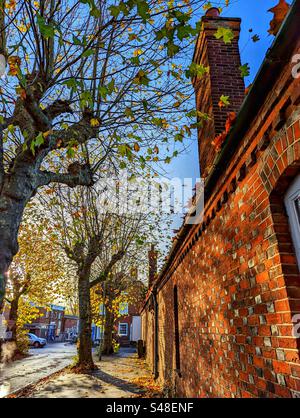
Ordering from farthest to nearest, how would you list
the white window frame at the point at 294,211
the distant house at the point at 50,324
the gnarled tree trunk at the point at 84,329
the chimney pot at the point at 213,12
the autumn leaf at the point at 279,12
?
the distant house at the point at 50,324
the gnarled tree trunk at the point at 84,329
the chimney pot at the point at 213,12
the autumn leaf at the point at 279,12
the white window frame at the point at 294,211

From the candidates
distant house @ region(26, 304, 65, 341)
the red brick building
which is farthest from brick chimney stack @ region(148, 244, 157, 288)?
distant house @ region(26, 304, 65, 341)

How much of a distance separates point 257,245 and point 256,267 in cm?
A: 21

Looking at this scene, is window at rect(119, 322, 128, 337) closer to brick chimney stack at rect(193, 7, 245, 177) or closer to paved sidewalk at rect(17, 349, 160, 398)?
paved sidewalk at rect(17, 349, 160, 398)

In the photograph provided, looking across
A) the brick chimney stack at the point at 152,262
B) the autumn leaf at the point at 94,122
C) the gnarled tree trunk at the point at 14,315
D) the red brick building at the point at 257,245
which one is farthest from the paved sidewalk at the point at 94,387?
the gnarled tree trunk at the point at 14,315

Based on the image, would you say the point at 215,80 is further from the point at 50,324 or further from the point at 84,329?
the point at 50,324

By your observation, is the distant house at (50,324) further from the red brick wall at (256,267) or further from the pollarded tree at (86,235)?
the red brick wall at (256,267)

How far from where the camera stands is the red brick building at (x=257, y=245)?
7.18ft

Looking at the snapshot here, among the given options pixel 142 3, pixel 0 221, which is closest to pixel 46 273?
pixel 0 221

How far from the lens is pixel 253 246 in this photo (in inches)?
110

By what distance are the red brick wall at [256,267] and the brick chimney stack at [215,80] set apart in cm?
225

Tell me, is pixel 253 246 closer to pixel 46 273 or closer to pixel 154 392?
pixel 154 392

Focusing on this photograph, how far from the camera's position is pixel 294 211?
239 cm

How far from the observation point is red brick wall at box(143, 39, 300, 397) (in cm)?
221
